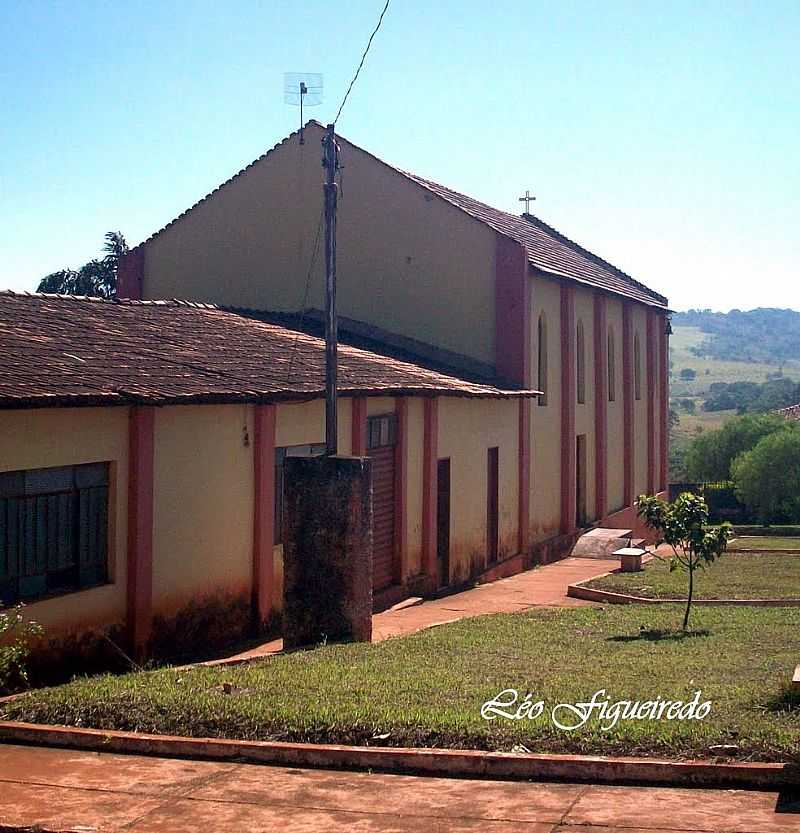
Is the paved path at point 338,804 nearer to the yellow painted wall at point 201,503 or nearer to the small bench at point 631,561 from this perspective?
the yellow painted wall at point 201,503

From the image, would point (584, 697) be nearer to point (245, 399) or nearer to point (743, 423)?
point (245, 399)

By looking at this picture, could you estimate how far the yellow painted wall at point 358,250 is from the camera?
24641 millimetres

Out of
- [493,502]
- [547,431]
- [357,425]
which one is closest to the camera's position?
[357,425]

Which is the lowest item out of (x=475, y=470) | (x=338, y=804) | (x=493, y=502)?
(x=338, y=804)

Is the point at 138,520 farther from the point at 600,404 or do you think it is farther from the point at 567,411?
the point at 600,404

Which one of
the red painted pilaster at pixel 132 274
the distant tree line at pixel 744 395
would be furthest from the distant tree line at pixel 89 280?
the distant tree line at pixel 744 395

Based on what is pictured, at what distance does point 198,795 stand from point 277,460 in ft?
28.7

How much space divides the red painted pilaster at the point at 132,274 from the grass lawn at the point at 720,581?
1284cm

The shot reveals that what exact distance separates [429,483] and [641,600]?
4076 mm

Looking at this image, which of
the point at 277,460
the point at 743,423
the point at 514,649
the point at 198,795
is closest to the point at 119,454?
the point at 277,460

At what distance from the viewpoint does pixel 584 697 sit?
8.45m

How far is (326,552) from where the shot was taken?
503 inches

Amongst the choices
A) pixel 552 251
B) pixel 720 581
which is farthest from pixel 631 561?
pixel 552 251

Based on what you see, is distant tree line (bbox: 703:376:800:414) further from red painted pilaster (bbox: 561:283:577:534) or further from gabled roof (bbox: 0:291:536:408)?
gabled roof (bbox: 0:291:536:408)
